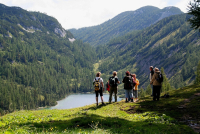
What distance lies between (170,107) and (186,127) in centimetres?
699

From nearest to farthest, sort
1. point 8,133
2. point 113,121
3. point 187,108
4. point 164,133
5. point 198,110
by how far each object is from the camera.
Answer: point 8,133 → point 164,133 → point 113,121 → point 198,110 → point 187,108

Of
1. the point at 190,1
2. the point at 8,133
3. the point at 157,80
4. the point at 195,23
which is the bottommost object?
the point at 8,133

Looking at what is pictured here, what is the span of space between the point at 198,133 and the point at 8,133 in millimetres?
10955

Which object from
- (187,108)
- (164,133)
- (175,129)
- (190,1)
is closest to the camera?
(164,133)

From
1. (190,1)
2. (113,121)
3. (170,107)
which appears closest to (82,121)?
(113,121)

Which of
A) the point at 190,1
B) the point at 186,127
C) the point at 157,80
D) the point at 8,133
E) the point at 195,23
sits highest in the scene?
the point at 190,1

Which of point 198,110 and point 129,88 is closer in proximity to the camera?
point 198,110

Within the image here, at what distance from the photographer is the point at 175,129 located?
11562 millimetres

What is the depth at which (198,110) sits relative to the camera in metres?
→ 16.5

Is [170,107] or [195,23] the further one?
[195,23]

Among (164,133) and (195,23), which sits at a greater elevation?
(195,23)

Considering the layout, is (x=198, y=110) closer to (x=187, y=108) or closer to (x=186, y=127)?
(x=187, y=108)

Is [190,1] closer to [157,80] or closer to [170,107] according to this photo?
[157,80]

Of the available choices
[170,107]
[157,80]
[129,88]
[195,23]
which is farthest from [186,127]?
[195,23]
